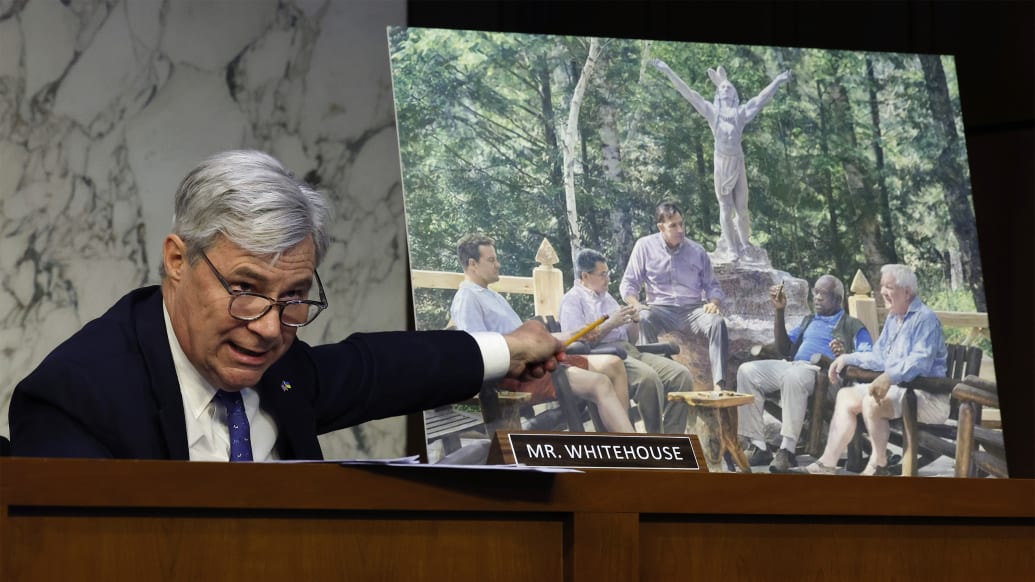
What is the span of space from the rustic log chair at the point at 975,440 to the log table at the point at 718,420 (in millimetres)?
447

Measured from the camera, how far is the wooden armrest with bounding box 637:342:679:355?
2381 mm

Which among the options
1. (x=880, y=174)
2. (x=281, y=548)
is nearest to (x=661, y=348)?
(x=880, y=174)

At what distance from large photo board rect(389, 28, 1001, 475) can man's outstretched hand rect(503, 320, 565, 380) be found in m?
0.10

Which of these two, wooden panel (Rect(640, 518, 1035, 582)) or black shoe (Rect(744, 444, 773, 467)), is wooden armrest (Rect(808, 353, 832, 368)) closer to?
black shoe (Rect(744, 444, 773, 467))

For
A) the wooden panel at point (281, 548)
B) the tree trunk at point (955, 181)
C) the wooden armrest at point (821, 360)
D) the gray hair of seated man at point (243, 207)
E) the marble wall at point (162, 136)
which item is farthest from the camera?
the marble wall at point (162, 136)

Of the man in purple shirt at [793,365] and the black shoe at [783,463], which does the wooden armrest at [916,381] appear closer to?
the man in purple shirt at [793,365]

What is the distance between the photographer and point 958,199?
259 centimetres

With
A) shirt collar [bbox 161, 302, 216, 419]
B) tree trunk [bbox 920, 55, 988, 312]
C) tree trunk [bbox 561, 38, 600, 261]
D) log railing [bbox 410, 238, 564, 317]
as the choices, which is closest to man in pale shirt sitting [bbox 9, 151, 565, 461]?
shirt collar [bbox 161, 302, 216, 419]

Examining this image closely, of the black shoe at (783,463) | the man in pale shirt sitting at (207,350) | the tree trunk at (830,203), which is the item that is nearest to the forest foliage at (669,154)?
the tree trunk at (830,203)

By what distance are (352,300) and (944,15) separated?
68.5 inches

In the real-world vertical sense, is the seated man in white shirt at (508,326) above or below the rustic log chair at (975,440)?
above

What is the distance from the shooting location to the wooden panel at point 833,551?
1.37 meters

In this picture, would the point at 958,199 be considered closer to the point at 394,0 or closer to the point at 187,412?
the point at 394,0

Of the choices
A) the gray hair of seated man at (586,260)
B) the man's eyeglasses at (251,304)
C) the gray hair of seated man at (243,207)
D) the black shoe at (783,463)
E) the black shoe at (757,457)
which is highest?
the gray hair of seated man at (243,207)
